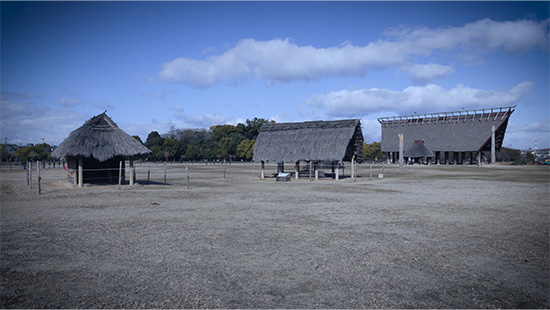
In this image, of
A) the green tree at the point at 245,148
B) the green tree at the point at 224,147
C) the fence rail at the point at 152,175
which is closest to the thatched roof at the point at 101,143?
the fence rail at the point at 152,175

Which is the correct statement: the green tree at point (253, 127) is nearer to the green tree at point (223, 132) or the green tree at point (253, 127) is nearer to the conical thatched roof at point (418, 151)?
the green tree at point (223, 132)

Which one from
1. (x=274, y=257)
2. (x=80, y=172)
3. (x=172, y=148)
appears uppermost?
(x=172, y=148)

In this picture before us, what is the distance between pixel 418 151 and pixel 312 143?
120 feet

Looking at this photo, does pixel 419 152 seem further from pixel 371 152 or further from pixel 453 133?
pixel 371 152

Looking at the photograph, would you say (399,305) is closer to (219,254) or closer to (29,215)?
(219,254)

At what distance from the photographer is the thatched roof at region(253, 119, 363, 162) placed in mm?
24125

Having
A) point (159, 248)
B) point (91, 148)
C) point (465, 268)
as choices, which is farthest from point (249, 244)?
point (91, 148)

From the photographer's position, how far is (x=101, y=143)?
19.1m

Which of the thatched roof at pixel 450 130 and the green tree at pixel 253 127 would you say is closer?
the thatched roof at pixel 450 130

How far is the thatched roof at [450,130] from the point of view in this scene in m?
52.7

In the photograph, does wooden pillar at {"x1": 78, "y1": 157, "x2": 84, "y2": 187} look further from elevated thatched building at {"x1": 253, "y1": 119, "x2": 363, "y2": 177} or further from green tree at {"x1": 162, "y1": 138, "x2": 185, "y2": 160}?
green tree at {"x1": 162, "y1": 138, "x2": 185, "y2": 160}

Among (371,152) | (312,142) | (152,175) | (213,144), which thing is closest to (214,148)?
(213,144)

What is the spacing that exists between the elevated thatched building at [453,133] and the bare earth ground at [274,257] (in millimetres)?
47662

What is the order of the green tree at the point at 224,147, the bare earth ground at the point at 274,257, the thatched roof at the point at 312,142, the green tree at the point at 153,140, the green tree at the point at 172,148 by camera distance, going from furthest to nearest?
the green tree at the point at 153,140, the green tree at the point at 172,148, the green tree at the point at 224,147, the thatched roof at the point at 312,142, the bare earth ground at the point at 274,257
